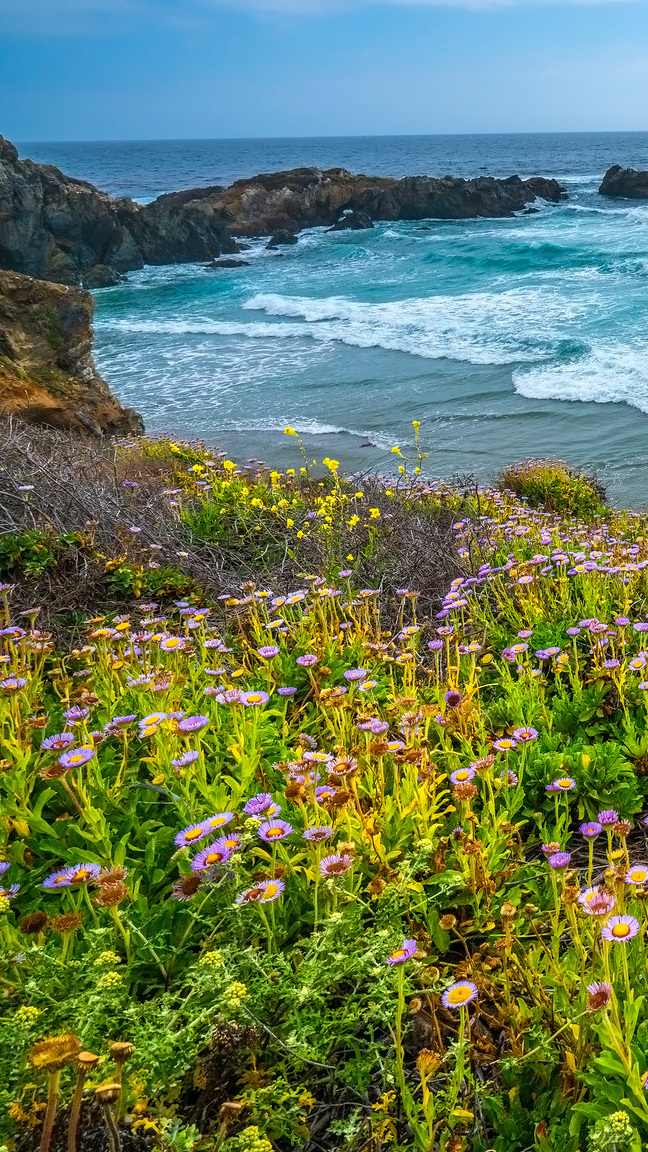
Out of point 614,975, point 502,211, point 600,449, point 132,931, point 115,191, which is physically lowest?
point 600,449

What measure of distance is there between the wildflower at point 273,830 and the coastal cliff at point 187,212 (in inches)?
1163

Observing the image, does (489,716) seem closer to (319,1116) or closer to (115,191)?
(319,1116)

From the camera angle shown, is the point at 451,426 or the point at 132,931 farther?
the point at 451,426

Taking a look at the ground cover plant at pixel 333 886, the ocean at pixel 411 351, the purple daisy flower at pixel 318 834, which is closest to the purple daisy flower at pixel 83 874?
the ground cover plant at pixel 333 886

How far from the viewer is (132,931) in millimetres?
1936

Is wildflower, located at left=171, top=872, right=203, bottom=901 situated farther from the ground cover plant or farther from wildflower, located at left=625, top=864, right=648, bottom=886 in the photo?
wildflower, located at left=625, top=864, right=648, bottom=886

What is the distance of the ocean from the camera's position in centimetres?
1190

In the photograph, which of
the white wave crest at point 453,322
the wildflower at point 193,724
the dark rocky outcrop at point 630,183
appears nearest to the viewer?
the wildflower at point 193,724

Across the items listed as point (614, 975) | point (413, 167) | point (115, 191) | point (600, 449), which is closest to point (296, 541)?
point (614, 975)

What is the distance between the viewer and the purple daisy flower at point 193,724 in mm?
2366

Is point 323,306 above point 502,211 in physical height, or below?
below

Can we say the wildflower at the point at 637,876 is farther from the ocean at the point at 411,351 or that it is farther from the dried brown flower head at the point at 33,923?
the ocean at the point at 411,351

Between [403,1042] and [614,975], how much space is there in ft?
1.95

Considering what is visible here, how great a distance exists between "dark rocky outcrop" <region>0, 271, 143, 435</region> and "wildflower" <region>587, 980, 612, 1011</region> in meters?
8.73
